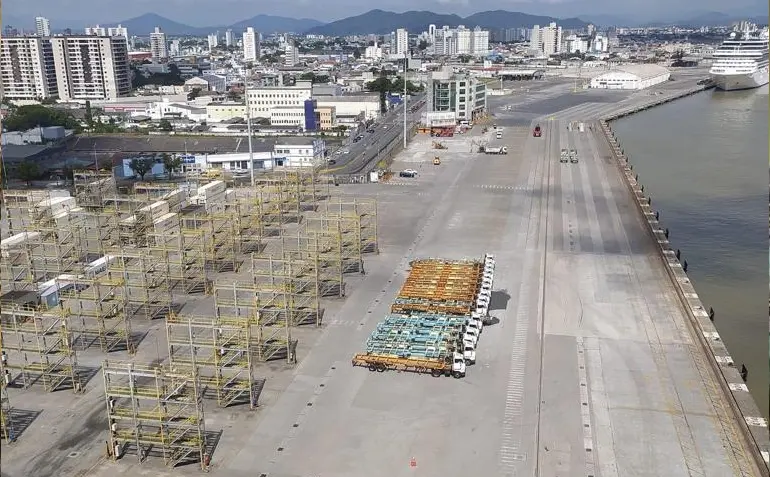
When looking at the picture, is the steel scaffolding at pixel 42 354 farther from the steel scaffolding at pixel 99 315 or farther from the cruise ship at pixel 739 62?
the cruise ship at pixel 739 62

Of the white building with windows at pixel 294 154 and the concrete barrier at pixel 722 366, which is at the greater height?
the white building with windows at pixel 294 154

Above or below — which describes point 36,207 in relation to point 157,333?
above

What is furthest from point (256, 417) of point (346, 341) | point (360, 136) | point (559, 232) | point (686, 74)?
point (686, 74)

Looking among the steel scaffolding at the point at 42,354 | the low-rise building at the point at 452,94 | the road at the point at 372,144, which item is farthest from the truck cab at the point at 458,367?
the low-rise building at the point at 452,94

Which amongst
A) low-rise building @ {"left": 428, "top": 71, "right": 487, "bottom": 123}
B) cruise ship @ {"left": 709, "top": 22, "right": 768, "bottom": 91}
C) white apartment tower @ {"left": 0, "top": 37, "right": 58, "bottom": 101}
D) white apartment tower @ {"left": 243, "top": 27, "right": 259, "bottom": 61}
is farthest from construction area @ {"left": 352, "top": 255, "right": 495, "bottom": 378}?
white apartment tower @ {"left": 243, "top": 27, "right": 259, "bottom": 61}

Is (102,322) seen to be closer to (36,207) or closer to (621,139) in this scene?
(36,207)

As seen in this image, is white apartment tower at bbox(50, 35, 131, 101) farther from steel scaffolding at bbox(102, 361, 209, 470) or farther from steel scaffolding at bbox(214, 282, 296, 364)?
steel scaffolding at bbox(102, 361, 209, 470)
